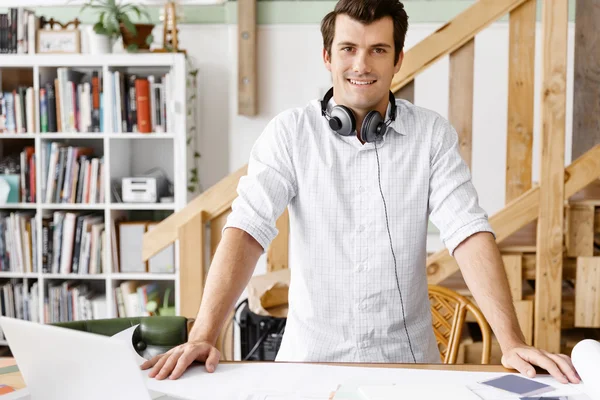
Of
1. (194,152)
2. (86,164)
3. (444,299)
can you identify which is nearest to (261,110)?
(194,152)

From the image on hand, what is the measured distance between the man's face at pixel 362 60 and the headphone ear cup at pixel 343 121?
0.04 m

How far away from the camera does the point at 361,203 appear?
5.28 ft

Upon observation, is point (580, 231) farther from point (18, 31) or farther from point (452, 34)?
point (18, 31)

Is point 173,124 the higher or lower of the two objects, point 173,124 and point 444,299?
the higher

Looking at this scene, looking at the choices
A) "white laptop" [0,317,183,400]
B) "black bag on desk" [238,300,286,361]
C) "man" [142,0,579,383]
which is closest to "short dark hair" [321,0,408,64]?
"man" [142,0,579,383]

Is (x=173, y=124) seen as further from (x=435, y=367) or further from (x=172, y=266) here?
(x=435, y=367)

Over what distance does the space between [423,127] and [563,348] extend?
1.53 m

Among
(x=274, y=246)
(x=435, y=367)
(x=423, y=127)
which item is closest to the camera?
(x=435, y=367)

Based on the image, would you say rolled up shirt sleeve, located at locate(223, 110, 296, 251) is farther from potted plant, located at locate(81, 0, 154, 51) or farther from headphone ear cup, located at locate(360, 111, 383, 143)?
potted plant, located at locate(81, 0, 154, 51)

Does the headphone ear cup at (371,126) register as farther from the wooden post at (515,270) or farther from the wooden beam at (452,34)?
the wooden post at (515,270)

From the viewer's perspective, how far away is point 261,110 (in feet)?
14.9

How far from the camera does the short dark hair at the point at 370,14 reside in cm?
158

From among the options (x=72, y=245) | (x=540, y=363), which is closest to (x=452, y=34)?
(x=540, y=363)

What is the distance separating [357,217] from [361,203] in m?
0.03
